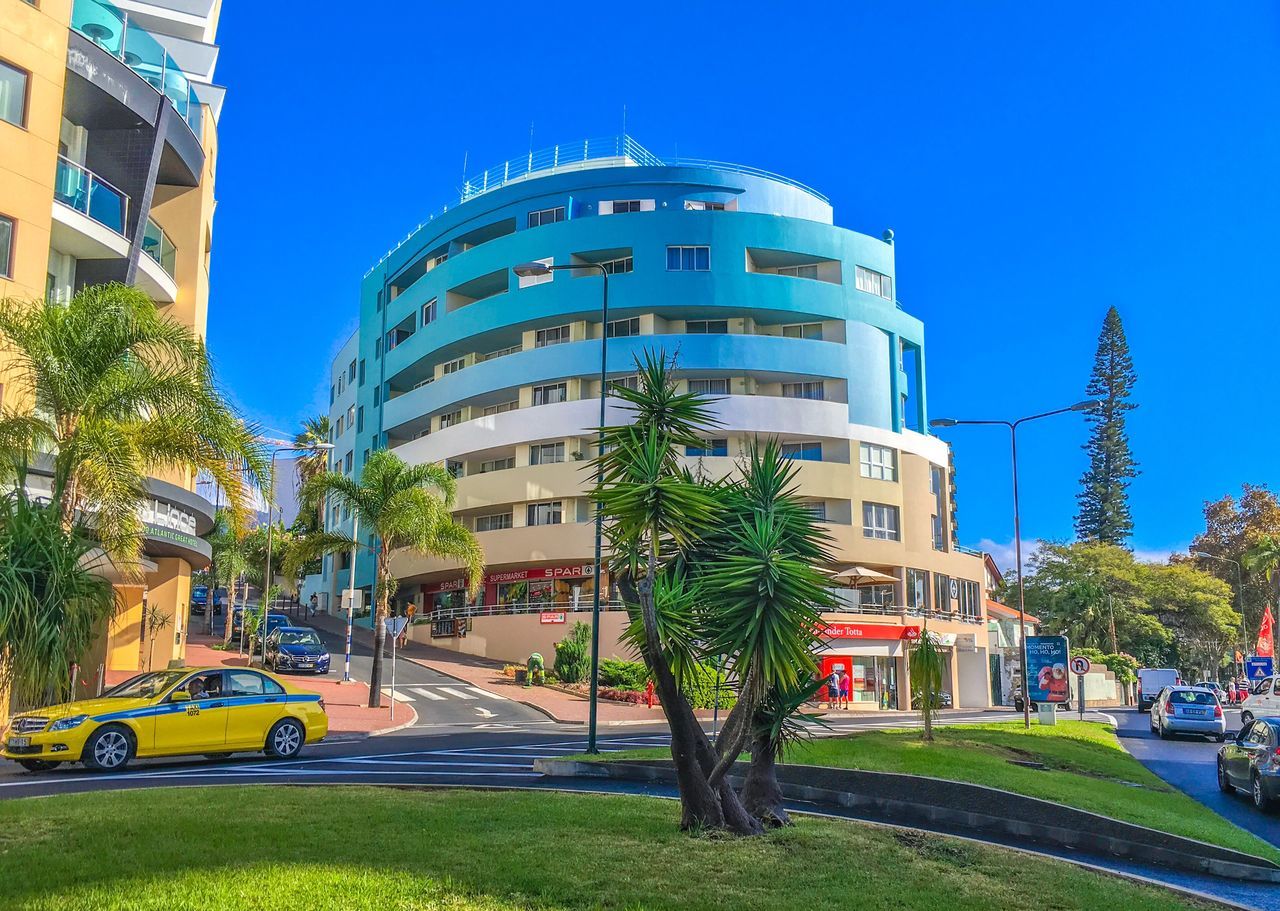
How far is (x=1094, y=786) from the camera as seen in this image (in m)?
16.4

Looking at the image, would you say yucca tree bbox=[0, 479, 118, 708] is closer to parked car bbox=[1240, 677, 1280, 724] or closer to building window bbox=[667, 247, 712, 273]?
parked car bbox=[1240, 677, 1280, 724]

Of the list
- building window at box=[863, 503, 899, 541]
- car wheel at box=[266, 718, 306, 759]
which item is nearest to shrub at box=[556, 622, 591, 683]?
building window at box=[863, 503, 899, 541]

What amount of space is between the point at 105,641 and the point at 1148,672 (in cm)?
4938

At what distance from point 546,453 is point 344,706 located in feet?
83.4

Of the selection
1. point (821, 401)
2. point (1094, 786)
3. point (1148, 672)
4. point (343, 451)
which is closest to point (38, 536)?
point (1094, 786)

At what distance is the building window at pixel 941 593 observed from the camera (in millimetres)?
56844

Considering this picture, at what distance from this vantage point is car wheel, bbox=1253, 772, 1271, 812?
16953 mm

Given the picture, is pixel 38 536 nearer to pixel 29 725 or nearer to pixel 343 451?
pixel 29 725

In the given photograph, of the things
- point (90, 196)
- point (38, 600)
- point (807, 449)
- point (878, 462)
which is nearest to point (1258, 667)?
point (878, 462)

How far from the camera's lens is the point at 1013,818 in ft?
42.0

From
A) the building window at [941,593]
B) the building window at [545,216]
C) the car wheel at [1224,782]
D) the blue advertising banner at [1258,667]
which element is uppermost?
the building window at [545,216]

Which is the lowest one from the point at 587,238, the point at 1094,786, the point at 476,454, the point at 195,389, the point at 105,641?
the point at 1094,786

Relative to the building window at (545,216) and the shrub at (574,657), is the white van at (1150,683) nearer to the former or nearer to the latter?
the shrub at (574,657)

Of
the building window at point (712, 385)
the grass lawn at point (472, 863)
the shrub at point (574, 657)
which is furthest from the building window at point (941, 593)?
the grass lawn at point (472, 863)
